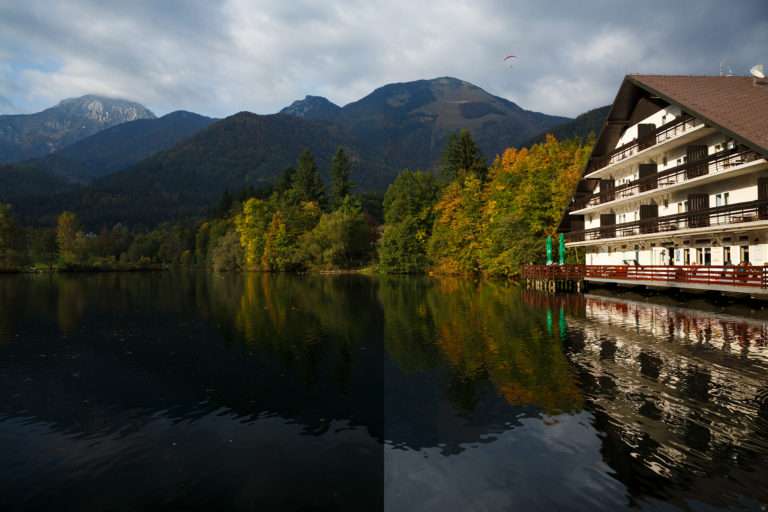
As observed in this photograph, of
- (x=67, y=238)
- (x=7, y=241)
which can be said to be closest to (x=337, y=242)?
(x=7, y=241)

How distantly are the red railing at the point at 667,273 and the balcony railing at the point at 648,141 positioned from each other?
1010 cm

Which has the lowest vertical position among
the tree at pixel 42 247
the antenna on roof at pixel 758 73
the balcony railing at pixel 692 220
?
the balcony railing at pixel 692 220

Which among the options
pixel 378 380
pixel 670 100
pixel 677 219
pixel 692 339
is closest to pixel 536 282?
pixel 677 219

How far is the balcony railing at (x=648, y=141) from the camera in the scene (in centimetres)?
3462

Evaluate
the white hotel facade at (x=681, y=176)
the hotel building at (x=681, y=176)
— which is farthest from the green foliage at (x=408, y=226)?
the hotel building at (x=681, y=176)

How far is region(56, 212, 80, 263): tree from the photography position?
116562mm

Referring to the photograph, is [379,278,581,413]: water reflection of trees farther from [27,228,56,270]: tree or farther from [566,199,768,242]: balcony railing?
[27,228,56,270]: tree

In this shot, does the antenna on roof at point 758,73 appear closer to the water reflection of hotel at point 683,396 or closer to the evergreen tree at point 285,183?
the water reflection of hotel at point 683,396

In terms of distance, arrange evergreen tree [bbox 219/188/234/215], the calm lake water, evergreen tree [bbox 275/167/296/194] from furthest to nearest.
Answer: evergreen tree [bbox 219/188/234/215] → evergreen tree [bbox 275/167/296/194] → the calm lake water

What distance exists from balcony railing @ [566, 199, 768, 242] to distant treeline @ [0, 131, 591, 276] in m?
12.0

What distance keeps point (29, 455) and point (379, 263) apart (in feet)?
268

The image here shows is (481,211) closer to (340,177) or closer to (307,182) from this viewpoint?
(340,177)

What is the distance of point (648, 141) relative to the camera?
38.7 meters

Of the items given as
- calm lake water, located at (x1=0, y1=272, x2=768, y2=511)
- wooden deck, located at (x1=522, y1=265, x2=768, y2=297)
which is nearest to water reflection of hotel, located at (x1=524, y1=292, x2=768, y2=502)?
calm lake water, located at (x1=0, y1=272, x2=768, y2=511)
